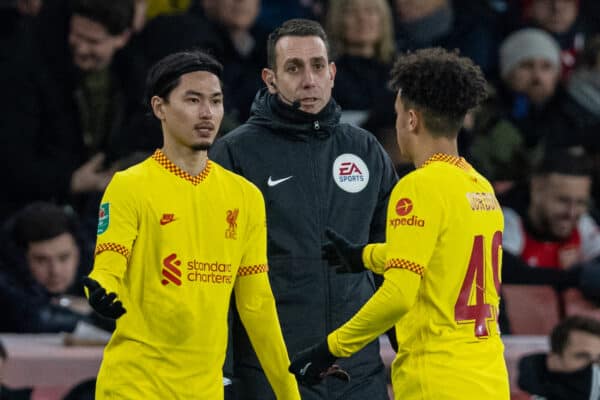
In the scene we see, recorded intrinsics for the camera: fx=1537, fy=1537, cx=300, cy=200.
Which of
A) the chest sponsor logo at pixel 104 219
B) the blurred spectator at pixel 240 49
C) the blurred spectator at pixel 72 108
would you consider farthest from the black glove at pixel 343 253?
the blurred spectator at pixel 240 49

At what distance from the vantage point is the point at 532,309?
9.27 meters

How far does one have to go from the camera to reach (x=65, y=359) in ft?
25.5

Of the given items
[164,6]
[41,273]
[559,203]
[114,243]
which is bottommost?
[41,273]

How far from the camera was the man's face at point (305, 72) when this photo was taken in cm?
624

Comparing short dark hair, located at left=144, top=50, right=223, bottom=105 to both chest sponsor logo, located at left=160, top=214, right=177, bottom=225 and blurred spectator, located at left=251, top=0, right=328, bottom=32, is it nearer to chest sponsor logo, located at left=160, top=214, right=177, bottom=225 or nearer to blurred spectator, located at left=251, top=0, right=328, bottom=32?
chest sponsor logo, located at left=160, top=214, right=177, bottom=225

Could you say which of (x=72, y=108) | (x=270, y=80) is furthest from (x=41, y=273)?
(x=270, y=80)

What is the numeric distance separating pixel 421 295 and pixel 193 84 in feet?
3.60

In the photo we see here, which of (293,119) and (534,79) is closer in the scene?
(293,119)

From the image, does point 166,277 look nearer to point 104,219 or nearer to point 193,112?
point 104,219

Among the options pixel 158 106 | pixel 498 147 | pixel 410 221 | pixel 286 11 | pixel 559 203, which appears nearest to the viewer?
pixel 410 221

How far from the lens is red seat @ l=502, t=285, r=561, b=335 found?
9211 millimetres

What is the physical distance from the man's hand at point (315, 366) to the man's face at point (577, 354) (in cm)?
274

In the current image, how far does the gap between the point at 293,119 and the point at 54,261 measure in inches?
114

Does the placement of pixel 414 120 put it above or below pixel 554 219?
above
